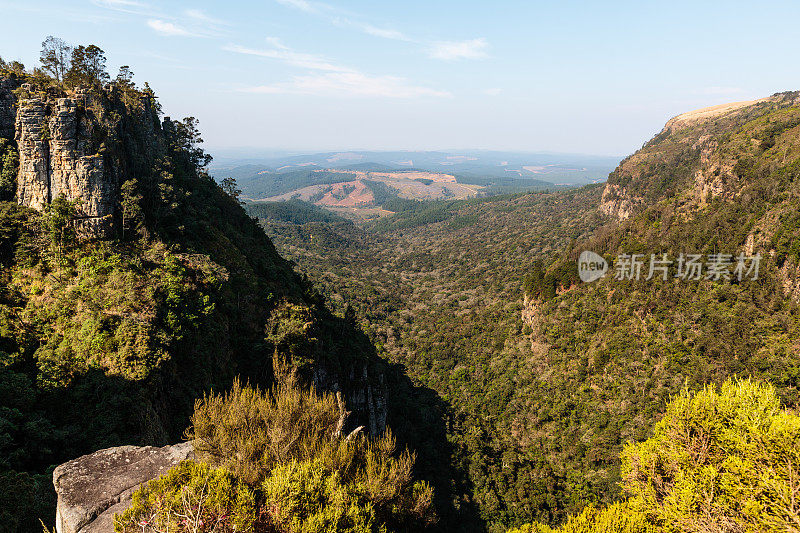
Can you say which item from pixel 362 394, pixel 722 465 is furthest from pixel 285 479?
pixel 362 394

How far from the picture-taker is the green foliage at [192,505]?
31.3 ft

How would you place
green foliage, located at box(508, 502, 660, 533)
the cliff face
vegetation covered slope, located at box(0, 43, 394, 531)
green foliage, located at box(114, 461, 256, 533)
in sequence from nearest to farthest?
green foliage, located at box(114, 461, 256, 533)
green foliage, located at box(508, 502, 660, 533)
vegetation covered slope, located at box(0, 43, 394, 531)
the cliff face

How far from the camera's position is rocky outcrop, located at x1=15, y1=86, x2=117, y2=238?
27.2 m

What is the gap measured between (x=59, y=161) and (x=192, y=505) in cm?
3188

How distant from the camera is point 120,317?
2381 cm

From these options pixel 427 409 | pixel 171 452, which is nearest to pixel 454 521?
pixel 427 409

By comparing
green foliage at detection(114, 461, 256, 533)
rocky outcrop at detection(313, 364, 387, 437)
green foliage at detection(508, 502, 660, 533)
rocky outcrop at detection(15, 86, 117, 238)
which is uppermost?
rocky outcrop at detection(15, 86, 117, 238)

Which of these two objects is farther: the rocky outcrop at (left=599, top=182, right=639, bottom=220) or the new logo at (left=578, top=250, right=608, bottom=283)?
the rocky outcrop at (left=599, top=182, right=639, bottom=220)

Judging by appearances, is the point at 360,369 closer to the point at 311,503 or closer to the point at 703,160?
the point at 311,503

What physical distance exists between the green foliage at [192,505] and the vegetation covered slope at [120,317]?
24.4ft

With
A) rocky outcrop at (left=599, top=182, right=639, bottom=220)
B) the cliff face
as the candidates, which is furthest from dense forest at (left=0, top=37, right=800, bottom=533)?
rocky outcrop at (left=599, top=182, right=639, bottom=220)

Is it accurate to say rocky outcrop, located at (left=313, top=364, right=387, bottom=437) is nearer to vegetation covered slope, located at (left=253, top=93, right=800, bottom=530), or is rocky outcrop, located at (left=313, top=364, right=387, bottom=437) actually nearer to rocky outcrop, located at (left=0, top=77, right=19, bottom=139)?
vegetation covered slope, located at (left=253, top=93, right=800, bottom=530)

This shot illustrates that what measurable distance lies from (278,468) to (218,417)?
4415 mm

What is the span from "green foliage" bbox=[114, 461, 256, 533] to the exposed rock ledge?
2.59 m
